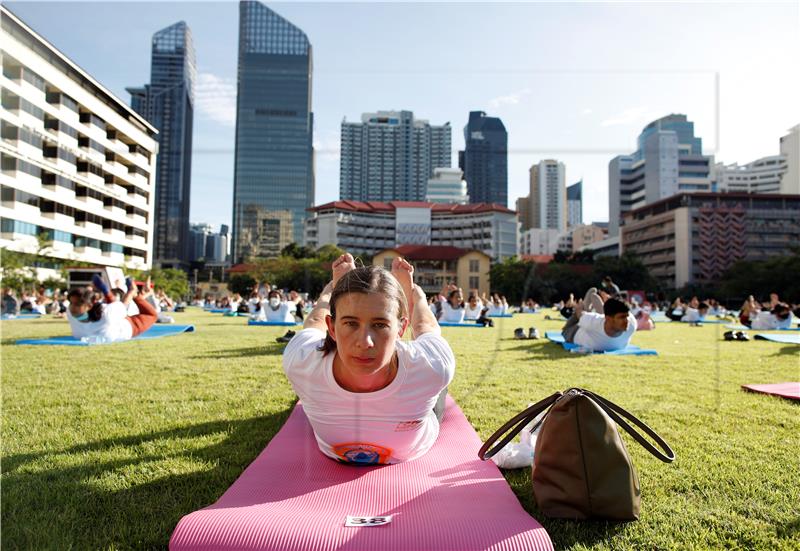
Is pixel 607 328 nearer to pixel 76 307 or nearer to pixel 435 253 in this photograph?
pixel 76 307

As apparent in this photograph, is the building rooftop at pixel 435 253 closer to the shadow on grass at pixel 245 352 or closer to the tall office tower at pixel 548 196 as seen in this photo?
the shadow on grass at pixel 245 352

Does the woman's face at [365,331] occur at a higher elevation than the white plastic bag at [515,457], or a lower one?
higher

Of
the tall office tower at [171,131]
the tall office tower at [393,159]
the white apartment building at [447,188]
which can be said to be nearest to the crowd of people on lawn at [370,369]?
the white apartment building at [447,188]

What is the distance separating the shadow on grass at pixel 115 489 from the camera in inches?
84.5

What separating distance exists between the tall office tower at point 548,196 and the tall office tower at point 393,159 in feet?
167

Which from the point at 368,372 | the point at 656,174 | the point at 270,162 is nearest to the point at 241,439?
the point at 368,372

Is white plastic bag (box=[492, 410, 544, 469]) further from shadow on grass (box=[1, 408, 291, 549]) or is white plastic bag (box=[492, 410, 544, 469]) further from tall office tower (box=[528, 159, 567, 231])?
tall office tower (box=[528, 159, 567, 231])

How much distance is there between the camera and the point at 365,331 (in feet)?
7.31

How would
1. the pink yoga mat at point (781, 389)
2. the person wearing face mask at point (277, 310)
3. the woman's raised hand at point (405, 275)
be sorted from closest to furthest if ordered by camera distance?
the woman's raised hand at point (405, 275)
the pink yoga mat at point (781, 389)
the person wearing face mask at point (277, 310)

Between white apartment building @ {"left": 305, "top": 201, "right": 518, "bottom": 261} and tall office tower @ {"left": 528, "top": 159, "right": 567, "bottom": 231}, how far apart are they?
108690 millimetres

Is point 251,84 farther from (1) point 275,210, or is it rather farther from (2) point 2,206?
(2) point 2,206

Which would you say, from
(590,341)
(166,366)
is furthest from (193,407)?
(590,341)

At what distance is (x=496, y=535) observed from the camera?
197 cm

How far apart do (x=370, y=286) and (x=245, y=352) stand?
6592 mm
